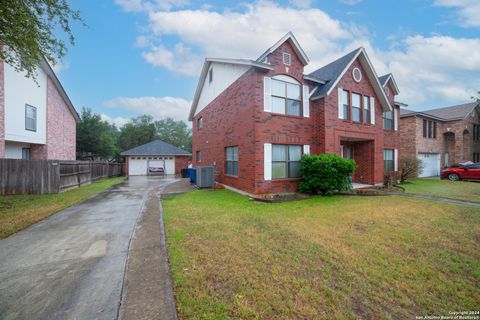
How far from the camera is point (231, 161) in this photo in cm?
1230

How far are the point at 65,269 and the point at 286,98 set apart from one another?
33.1 feet

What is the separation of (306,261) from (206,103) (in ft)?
48.1

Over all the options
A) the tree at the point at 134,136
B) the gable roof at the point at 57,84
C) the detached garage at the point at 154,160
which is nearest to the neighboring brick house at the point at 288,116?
the gable roof at the point at 57,84

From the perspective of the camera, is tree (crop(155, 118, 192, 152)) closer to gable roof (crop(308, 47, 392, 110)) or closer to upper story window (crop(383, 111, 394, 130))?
upper story window (crop(383, 111, 394, 130))

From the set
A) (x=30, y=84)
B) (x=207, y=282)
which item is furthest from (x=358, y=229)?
(x=30, y=84)

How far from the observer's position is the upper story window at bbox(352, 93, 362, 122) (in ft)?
40.0

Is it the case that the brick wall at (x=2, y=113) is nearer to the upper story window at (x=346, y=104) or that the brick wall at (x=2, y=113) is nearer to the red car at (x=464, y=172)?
the upper story window at (x=346, y=104)

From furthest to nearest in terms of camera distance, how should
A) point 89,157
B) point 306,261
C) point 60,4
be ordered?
point 89,157
point 60,4
point 306,261

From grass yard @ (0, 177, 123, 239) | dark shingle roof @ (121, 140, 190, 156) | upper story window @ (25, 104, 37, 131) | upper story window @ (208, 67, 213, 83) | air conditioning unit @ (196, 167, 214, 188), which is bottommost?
grass yard @ (0, 177, 123, 239)

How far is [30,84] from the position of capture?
1400cm

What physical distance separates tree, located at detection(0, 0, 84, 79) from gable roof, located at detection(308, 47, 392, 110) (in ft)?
35.2

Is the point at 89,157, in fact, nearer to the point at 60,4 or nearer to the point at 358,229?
the point at 60,4

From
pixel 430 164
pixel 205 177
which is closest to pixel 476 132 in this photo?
pixel 430 164

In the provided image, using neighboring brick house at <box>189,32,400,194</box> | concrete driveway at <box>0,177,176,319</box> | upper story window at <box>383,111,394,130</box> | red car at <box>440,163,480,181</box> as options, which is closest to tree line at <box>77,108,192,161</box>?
neighboring brick house at <box>189,32,400,194</box>
